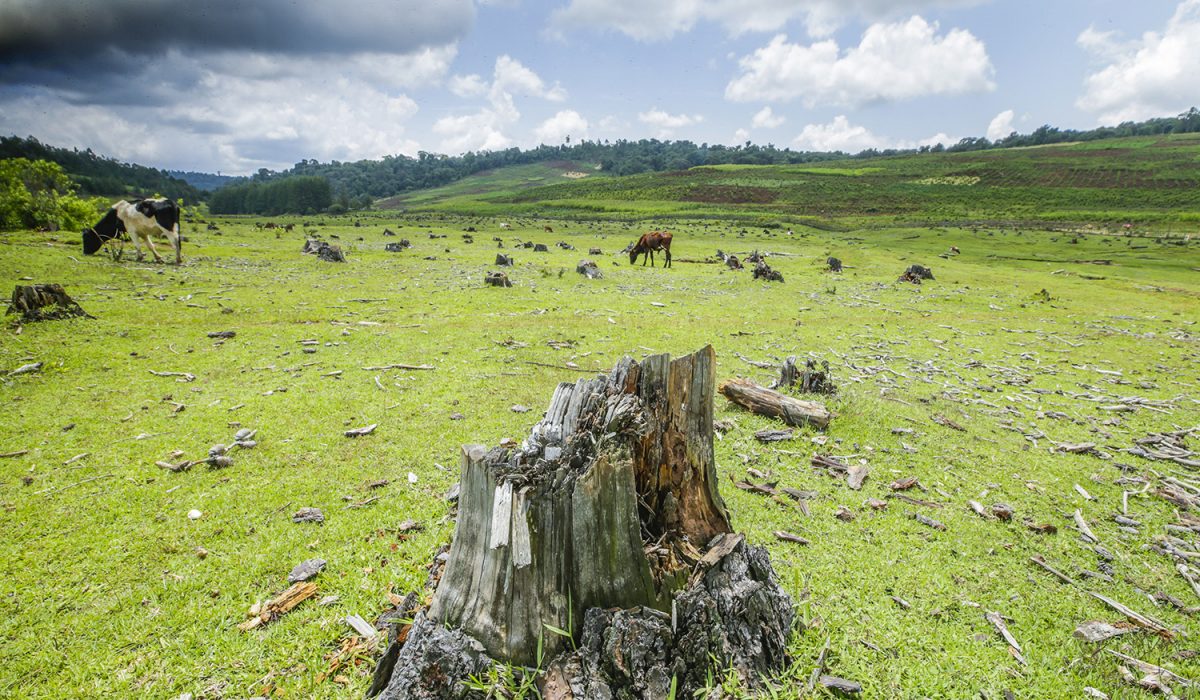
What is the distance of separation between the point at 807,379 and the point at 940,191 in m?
135

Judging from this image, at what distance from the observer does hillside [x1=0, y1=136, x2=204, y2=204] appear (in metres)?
115

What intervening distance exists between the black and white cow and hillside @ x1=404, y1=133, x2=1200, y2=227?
77283 mm

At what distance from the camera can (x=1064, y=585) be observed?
5570mm

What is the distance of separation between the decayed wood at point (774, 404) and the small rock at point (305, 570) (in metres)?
7.74

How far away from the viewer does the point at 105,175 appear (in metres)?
147

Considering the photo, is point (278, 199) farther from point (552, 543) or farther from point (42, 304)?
point (552, 543)

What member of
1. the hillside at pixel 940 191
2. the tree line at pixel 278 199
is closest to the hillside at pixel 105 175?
the tree line at pixel 278 199

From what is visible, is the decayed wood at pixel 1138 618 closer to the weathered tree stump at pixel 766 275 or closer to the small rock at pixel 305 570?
the small rock at pixel 305 570

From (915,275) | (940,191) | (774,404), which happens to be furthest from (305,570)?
(940,191)

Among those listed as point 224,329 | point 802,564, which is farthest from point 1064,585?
point 224,329

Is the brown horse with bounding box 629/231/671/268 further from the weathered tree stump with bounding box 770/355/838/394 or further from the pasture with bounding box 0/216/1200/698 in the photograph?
the weathered tree stump with bounding box 770/355/838/394

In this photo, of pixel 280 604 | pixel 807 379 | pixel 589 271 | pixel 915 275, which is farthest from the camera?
pixel 915 275

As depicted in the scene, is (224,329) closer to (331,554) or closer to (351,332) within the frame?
(351,332)

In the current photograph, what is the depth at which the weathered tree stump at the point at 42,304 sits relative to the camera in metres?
13.2
